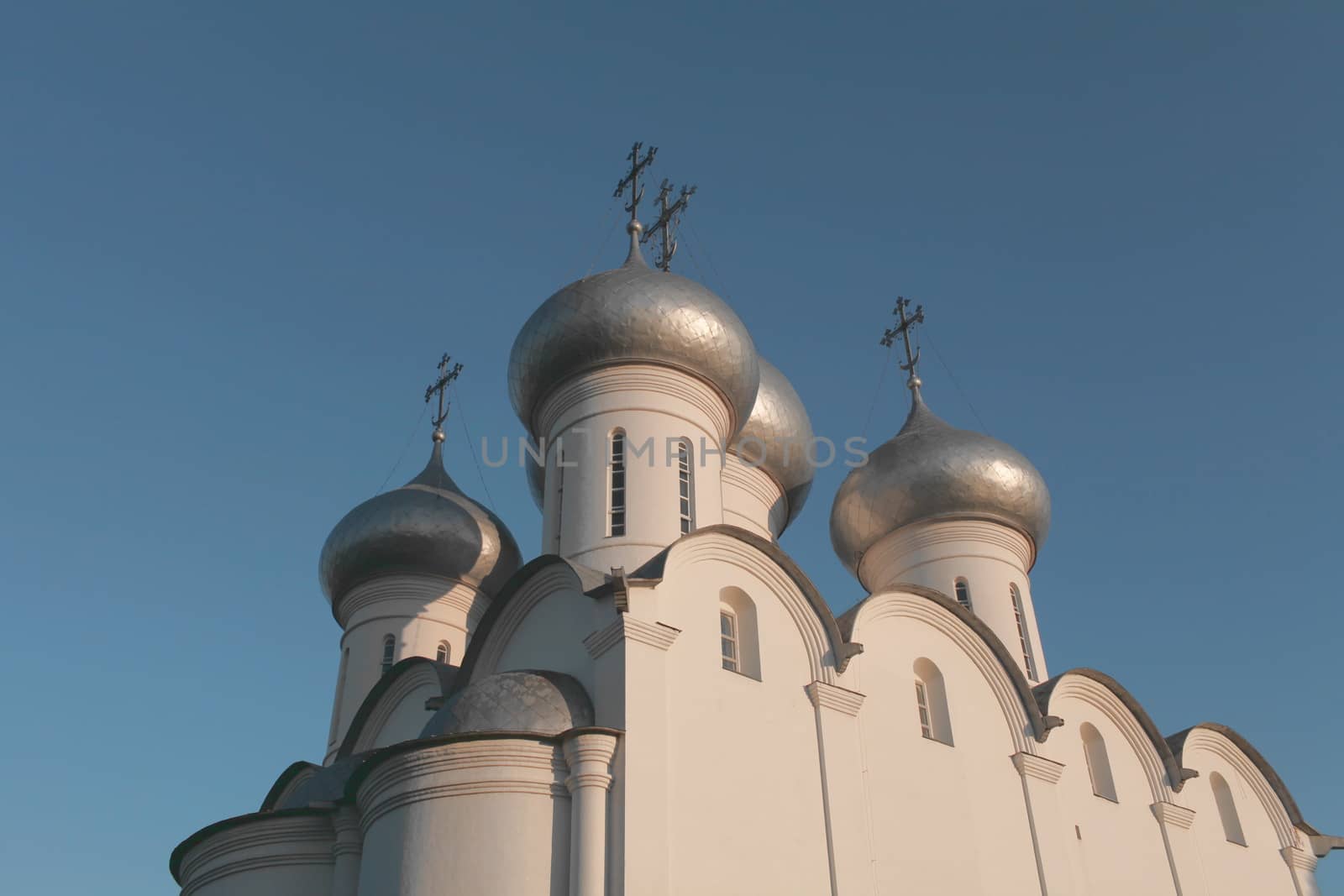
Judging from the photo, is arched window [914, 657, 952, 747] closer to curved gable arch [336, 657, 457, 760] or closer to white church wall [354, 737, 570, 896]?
white church wall [354, 737, 570, 896]

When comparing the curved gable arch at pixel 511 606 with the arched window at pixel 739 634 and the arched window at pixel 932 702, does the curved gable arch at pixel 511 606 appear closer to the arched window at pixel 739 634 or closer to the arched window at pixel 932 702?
the arched window at pixel 739 634

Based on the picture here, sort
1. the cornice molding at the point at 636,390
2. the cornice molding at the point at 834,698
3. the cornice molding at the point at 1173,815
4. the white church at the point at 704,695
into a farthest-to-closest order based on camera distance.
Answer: the cornice molding at the point at 1173,815 < the cornice molding at the point at 636,390 < the cornice molding at the point at 834,698 < the white church at the point at 704,695

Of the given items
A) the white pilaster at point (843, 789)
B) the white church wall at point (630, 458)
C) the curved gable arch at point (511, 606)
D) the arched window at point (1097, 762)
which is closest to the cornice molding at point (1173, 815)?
the arched window at point (1097, 762)

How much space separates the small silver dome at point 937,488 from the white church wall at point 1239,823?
2.90 metres

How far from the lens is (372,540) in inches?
533

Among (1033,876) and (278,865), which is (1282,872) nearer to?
(1033,876)

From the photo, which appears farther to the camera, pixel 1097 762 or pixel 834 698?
pixel 1097 762

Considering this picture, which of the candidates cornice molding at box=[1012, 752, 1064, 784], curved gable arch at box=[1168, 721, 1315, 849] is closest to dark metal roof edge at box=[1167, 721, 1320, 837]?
curved gable arch at box=[1168, 721, 1315, 849]

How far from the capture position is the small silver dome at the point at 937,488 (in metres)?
13.9

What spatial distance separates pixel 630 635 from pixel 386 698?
12.4ft

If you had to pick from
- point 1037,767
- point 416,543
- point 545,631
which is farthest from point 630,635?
point 416,543

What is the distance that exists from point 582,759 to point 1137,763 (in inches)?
279

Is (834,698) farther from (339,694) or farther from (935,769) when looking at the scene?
(339,694)

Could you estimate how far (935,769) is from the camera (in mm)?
10086
